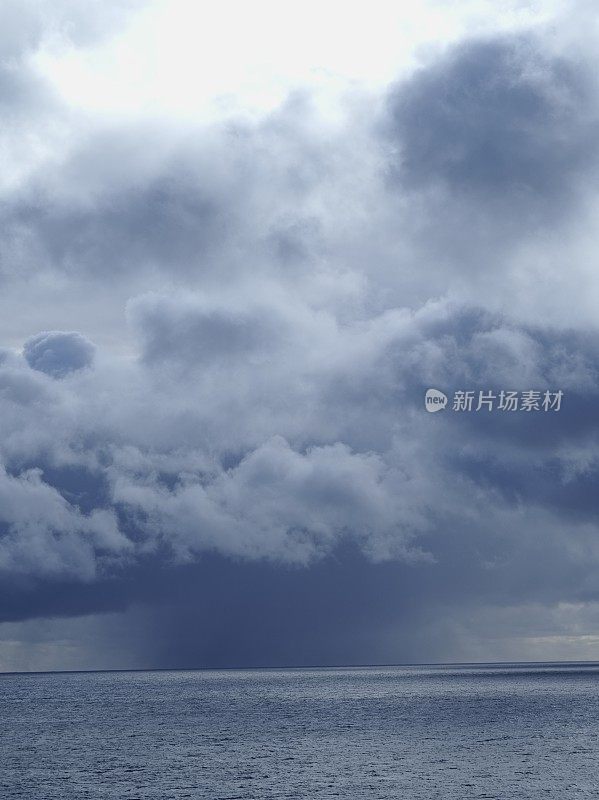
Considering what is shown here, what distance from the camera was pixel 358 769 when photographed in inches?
4614

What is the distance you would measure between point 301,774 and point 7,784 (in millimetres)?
34218

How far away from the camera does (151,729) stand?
7362 inches

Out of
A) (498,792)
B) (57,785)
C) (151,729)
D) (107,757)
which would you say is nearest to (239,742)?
(107,757)

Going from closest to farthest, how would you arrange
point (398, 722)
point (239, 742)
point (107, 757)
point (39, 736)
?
point (107, 757) < point (239, 742) < point (39, 736) < point (398, 722)

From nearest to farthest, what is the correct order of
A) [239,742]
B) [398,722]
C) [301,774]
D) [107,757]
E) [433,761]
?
[301,774] < [433,761] < [107,757] < [239,742] < [398,722]

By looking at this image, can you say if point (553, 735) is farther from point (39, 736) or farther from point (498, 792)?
point (39, 736)

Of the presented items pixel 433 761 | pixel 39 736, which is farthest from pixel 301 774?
pixel 39 736

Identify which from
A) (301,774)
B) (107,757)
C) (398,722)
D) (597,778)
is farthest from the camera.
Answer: (398,722)

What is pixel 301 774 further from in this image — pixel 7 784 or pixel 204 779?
pixel 7 784

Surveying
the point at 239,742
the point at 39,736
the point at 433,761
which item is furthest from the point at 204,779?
the point at 39,736

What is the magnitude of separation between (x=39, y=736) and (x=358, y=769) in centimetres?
8200

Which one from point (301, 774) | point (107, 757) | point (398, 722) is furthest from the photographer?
point (398, 722)

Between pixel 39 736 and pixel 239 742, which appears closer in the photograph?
pixel 239 742

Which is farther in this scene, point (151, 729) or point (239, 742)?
point (151, 729)
